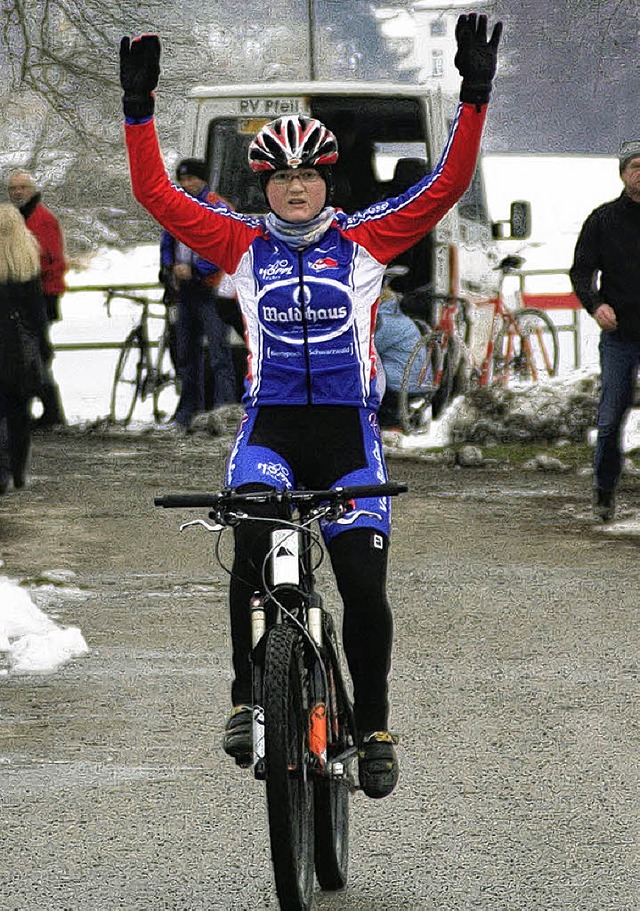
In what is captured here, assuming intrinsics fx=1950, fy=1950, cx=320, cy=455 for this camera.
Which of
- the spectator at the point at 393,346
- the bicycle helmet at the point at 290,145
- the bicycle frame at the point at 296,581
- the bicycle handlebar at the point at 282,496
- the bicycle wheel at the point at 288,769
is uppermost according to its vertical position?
the bicycle helmet at the point at 290,145

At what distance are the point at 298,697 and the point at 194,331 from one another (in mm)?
11245

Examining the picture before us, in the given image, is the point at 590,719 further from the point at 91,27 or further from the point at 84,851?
the point at 91,27

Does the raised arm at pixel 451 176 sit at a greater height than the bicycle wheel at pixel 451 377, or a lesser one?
greater

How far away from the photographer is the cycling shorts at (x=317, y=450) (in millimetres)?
4934

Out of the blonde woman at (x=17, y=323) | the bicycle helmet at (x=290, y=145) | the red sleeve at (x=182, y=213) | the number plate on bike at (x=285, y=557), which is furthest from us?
the blonde woman at (x=17, y=323)

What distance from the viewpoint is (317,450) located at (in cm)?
504

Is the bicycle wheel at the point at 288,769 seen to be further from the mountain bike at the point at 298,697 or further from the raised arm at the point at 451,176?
the raised arm at the point at 451,176

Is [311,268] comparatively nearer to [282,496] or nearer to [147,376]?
[282,496]

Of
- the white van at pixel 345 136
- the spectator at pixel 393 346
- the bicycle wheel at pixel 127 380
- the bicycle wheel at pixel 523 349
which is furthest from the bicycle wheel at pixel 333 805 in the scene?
the bicycle wheel at pixel 523 349

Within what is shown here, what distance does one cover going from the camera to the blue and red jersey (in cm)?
508

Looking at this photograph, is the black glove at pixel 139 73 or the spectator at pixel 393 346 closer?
the black glove at pixel 139 73

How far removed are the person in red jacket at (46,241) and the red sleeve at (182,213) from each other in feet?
Answer: 32.2

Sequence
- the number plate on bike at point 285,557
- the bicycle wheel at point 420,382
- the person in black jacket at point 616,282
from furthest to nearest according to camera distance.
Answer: the bicycle wheel at point 420,382
the person in black jacket at point 616,282
the number plate on bike at point 285,557

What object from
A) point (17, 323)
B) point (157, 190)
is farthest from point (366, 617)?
point (17, 323)
